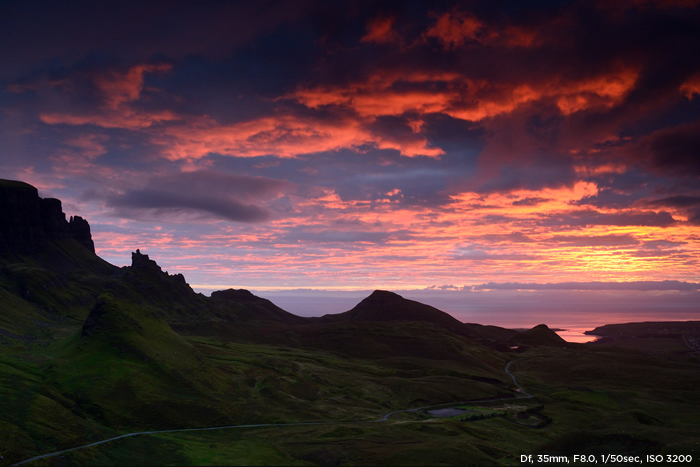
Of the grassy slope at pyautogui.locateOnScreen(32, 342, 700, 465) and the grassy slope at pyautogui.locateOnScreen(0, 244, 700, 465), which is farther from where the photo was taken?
the grassy slope at pyautogui.locateOnScreen(32, 342, 700, 465)

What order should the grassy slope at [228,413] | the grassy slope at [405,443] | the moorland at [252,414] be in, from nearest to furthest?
1. the moorland at [252,414]
2. the grassy slope at [228,413]
3. the grassy slope at [405,443]

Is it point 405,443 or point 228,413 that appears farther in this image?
point 228,413

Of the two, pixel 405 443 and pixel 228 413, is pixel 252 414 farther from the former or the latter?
pixel 405 443

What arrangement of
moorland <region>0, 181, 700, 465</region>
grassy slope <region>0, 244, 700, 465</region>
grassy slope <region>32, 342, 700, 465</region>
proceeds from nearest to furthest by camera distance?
moorland <region>0, 181, 700, 465</region>, grassy slope <region>0, 244, 700, 465</region>, grassy slope <region>32, 342, 700, 465</region>

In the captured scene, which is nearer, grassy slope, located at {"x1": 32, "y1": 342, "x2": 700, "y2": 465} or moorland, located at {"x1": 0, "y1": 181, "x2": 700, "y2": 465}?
moorland, located at {"x1": 0, "y1": 181, "x2": 700, "y2": 465}

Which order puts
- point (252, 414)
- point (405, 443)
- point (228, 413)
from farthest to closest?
point (252, 414), point (228, 413), point (405, 443)

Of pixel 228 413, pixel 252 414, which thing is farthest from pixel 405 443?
pixel 228 413

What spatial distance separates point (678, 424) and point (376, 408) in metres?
117

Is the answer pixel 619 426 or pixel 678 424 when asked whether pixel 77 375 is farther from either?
pixel 678 424

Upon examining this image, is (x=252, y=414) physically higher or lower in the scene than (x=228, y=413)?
lower

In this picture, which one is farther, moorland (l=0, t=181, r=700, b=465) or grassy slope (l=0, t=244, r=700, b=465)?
grassy slope (l=0, t=244, r=700, b=465)

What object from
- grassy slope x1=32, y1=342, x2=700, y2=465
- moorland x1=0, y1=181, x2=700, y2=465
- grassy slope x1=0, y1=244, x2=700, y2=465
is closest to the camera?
moorland x1=0, y1=181, x2=700, y2=465

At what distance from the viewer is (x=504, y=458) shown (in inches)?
4026

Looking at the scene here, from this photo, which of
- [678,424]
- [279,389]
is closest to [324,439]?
[279,389]
